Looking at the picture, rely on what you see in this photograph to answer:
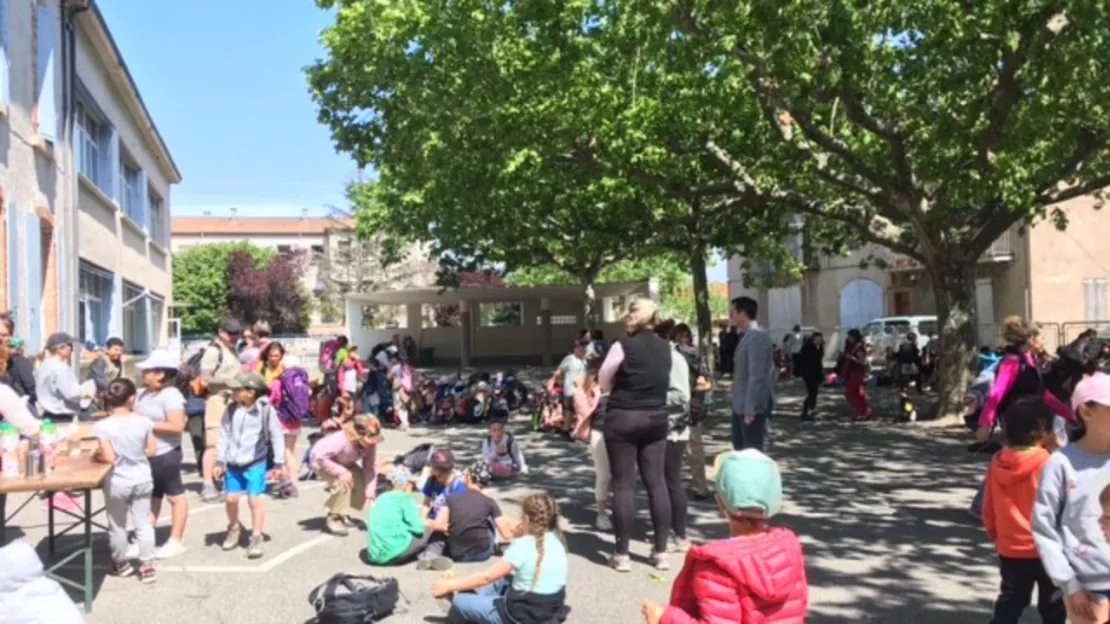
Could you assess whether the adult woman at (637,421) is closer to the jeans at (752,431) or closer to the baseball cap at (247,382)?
the jeans at (752,431)

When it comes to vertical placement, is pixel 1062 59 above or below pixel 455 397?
above

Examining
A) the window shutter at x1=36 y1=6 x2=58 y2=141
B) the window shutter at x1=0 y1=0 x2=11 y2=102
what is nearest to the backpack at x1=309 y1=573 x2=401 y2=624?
the window shutter at x1=0 y1=0 x2=11 y2=102

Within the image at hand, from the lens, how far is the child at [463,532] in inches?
263

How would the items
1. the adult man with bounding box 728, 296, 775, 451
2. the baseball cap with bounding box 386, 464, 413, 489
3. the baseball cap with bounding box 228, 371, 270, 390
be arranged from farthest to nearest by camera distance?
the adult man with bounding box 728, 296, 775, 451 → the baseball cap with bounding box 386, 464, 413, 489 → the baseball cap with bounding box 228, 371, 270, 390

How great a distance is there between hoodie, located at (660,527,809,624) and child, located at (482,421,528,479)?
7.36 metres

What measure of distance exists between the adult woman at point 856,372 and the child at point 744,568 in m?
13.0

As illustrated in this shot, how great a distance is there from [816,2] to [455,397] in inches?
344

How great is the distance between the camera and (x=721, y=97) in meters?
14.6

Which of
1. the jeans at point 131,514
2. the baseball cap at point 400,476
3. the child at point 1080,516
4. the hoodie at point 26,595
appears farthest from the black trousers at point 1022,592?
the jeans at point 131,514

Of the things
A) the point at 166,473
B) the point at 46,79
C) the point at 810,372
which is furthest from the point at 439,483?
the point at 810,372

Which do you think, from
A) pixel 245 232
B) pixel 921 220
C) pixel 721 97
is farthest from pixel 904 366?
pixel 245 232

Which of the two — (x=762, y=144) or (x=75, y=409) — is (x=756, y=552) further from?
(x=762, y=144)

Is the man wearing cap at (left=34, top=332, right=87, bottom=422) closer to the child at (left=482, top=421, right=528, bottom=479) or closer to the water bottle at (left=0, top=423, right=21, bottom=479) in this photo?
the water bottle at (left=0, top=423, right=21, bottom=479)

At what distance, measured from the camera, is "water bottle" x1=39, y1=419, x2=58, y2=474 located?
5688mm
